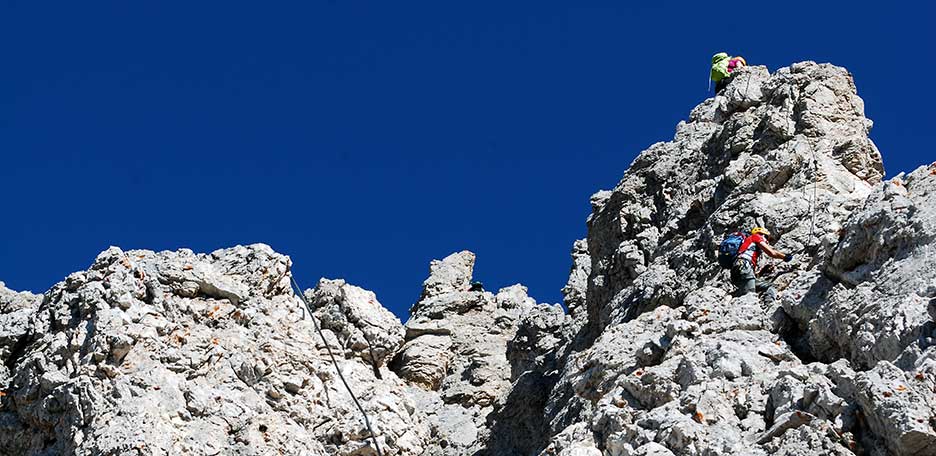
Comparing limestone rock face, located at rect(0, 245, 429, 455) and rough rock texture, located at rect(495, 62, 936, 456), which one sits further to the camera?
limestone rock face, located at rect(0, 245, 429, 455)

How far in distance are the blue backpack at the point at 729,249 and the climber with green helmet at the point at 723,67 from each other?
9.55 meters

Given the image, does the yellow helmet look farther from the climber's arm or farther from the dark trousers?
the dark trousers

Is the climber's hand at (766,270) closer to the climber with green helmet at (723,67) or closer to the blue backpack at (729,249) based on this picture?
the blue backpack at (729,249)

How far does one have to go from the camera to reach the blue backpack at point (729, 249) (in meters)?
23.6

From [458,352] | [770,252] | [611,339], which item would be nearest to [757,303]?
[770,252]

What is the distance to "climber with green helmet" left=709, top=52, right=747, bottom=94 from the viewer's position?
108 feet

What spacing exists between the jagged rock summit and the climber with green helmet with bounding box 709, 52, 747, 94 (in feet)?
3.34

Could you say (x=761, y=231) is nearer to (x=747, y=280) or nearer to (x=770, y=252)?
(x=770, y=252)

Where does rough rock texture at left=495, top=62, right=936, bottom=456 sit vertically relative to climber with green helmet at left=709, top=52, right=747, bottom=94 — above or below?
below

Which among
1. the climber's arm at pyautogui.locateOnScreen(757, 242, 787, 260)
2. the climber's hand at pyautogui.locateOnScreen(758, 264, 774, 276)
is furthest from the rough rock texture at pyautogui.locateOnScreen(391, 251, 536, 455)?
the climber's arm at pyautogui.locateOnScreen(757, 242, 787, 260)

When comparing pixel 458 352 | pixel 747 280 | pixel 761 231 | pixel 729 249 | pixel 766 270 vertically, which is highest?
pixel 458 352

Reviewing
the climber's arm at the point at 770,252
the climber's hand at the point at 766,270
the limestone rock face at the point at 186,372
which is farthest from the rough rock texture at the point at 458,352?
the climber's arm at the point at 770,252

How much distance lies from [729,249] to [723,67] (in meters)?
10.5

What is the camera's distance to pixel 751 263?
75.5 ft
